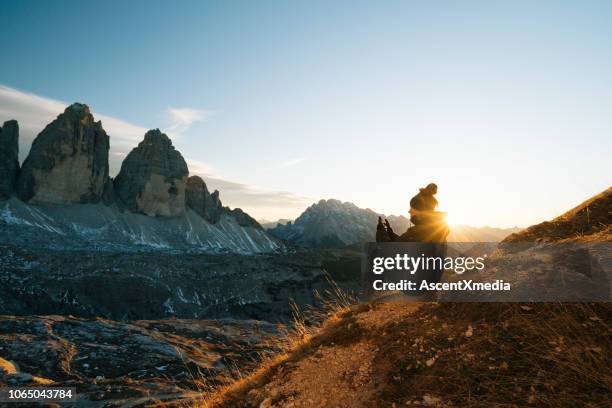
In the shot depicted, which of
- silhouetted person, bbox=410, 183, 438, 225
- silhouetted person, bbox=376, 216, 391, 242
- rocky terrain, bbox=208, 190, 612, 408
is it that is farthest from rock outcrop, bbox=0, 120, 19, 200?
rocky terrain, bbox=208, 190, 612, 408

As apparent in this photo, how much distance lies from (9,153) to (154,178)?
165ft

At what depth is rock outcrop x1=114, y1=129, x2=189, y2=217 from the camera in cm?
17388

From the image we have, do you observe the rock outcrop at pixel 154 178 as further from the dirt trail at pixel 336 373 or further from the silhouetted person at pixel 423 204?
the dirt trail at pixel 336 373

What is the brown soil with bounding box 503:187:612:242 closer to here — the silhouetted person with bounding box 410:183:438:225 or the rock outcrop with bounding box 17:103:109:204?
the silhouetted person with bounding box 410:183:438:225

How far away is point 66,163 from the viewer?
155 metres

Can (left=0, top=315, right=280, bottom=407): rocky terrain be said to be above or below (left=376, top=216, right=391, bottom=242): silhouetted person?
below

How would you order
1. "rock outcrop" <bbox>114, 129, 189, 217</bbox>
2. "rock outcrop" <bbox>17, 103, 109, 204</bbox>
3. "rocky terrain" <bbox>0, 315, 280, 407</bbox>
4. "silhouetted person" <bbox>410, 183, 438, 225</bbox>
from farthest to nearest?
"rock outcrop" <bbox>114, 129, 189, 217</bbox> < "rock outcrop" <bbox>17, 103, 109, 204</bbox> < "rocky terrain" <bbox>0, 315, 280, 407</bbox> < "silhouetted person" <bbox>410, 183, 438, 225</bbox>

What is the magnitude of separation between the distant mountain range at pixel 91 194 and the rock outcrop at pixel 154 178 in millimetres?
399

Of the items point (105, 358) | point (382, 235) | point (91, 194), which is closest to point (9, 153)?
point (91, 194)

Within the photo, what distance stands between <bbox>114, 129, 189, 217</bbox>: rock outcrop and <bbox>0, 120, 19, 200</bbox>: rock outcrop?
120ft

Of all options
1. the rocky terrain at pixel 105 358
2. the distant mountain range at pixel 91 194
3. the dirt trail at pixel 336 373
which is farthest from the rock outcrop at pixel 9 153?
the dirt trail at pixel 336 373

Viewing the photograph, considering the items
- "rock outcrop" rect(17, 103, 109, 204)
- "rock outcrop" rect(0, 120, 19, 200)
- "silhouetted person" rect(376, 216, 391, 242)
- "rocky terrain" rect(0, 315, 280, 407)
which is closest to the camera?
"silhouetted person" rect(376, 216, 391, 242)

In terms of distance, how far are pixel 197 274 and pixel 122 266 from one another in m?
18.6

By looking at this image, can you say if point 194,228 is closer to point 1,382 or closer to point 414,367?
point 1,382
